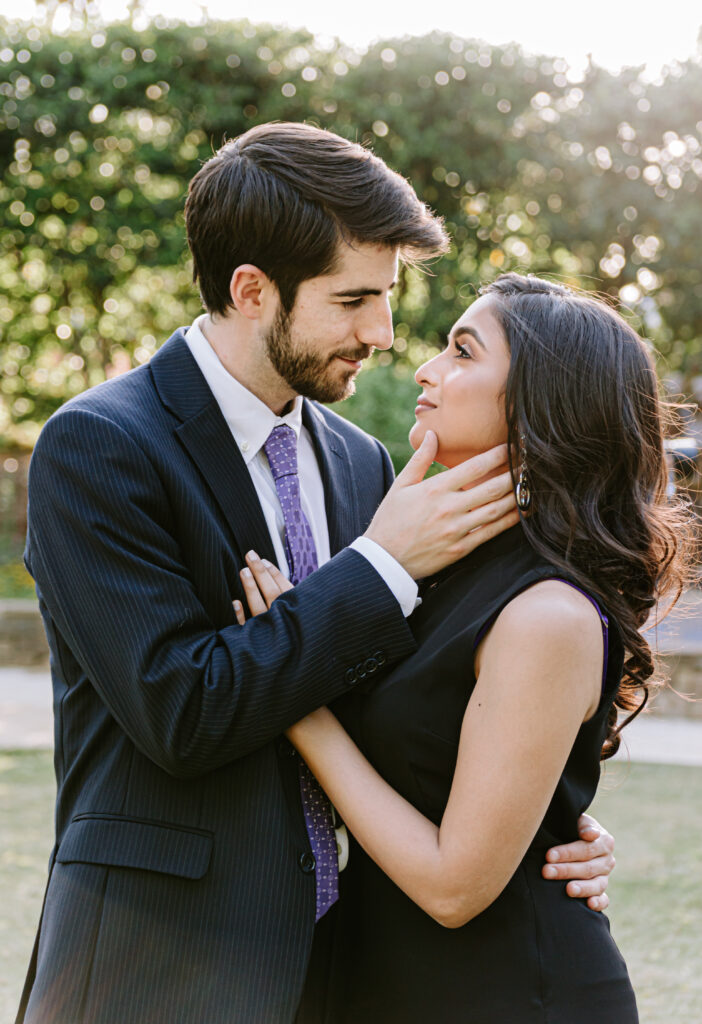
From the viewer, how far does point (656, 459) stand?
2182 mm

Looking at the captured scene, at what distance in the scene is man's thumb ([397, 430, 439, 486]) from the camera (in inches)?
83.4

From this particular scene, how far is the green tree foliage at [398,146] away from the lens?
13367mm

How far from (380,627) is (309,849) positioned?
48 cm

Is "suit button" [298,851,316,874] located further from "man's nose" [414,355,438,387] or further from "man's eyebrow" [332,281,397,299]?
"man's eyebrow" [332,281,397,299]

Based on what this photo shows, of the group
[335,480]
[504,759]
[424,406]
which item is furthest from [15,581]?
[504,759]

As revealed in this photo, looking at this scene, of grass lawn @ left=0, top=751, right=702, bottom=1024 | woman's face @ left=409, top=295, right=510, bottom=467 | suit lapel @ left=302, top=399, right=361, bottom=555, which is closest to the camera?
woman's face @ left=409, top=295, right=510, bottom=467

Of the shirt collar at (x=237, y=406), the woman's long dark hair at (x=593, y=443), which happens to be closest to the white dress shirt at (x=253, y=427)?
the shirt collar at (x=237, y=406)

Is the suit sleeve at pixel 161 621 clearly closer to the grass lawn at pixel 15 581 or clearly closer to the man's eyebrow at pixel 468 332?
the man's eyebrow at pixel 468 332

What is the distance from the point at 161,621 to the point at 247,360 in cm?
80

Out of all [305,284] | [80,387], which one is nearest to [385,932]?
[305,284]

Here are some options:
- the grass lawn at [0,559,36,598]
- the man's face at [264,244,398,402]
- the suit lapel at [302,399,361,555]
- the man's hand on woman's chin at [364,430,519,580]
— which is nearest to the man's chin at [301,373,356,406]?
the man's face at [264,244,398,402]

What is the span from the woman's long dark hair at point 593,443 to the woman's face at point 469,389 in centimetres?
4

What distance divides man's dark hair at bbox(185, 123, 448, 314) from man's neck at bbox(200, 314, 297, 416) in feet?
0.27

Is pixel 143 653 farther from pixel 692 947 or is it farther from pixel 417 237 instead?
pixel 692 947
